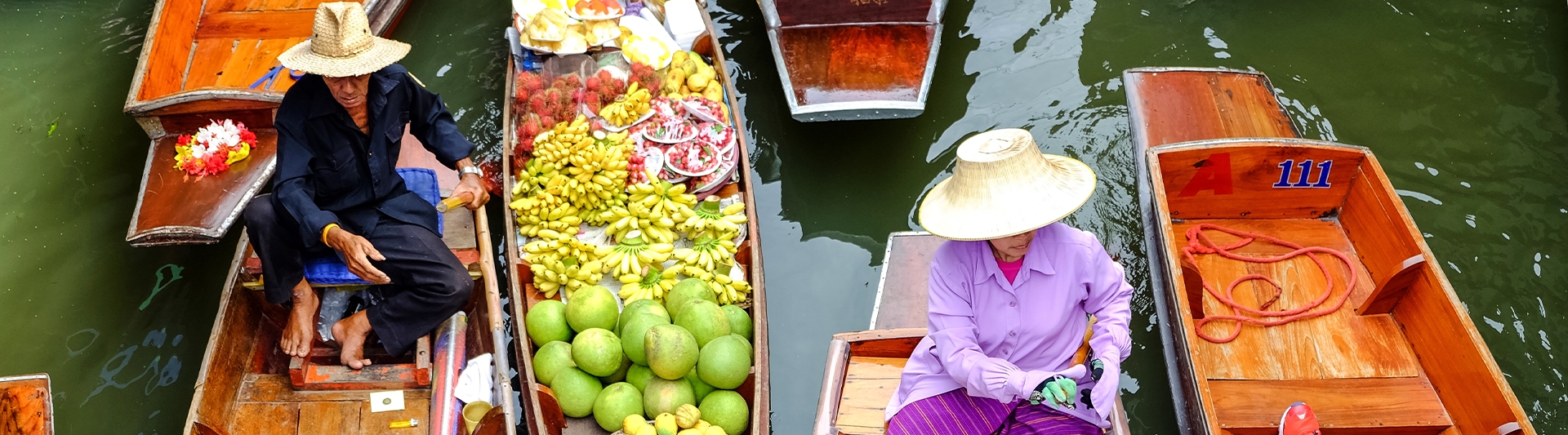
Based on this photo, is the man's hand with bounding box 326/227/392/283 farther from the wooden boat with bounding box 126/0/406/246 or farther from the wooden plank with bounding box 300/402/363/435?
the wooden boat with bounding box 126/0/406/246

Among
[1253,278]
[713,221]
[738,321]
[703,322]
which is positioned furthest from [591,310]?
[1253,278]

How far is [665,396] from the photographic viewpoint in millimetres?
3617

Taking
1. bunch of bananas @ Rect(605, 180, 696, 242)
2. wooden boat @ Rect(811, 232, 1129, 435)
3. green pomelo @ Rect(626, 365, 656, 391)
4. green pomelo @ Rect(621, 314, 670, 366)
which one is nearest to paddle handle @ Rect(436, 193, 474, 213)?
bunch of bananas @ Rect(605, 180, 696, 242)

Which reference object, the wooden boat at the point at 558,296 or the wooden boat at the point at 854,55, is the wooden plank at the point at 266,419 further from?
the wooden boat at the point at 854,55

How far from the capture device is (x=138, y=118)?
15.2 feet

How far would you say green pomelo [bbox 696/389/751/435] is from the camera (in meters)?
3.57

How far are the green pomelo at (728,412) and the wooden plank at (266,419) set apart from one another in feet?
5.06

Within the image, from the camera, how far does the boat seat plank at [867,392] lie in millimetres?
3438

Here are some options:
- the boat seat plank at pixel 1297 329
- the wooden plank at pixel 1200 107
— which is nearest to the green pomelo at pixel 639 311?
the boat seat plank at pixel 1297 329

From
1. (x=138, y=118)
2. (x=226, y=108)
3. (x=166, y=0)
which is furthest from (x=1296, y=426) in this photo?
(x=166, y=0)

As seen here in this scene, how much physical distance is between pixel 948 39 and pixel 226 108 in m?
4.11

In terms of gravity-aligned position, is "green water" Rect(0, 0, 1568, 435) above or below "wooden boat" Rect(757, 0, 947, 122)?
below

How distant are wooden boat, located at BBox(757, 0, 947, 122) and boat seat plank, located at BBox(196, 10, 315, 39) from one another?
2.69m

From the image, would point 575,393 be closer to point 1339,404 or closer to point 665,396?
point 665,396
